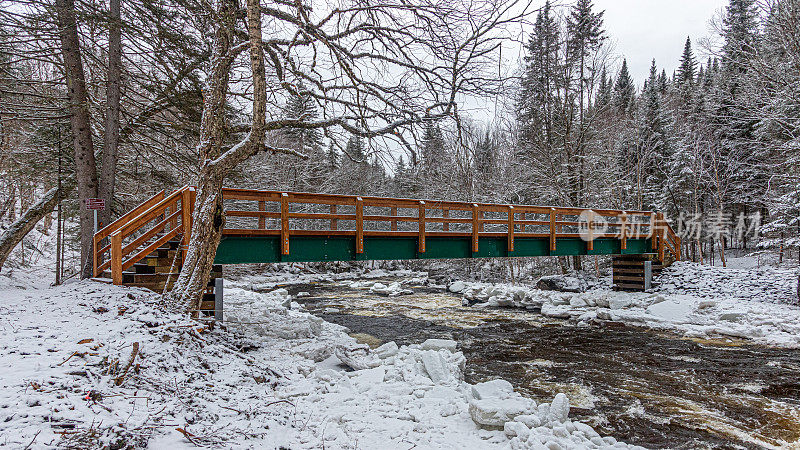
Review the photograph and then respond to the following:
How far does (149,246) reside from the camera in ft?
21.7

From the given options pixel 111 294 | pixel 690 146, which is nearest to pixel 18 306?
pixel 111 294

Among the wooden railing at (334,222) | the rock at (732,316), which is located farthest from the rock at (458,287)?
the rock at (732,316)

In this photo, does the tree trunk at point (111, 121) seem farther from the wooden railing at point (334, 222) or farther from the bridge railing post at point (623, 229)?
the bridge railing post at point (623, 229)

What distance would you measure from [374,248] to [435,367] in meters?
4.69

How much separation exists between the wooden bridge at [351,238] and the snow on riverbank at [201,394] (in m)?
1.01

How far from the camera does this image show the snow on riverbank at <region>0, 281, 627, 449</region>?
3.08 metres

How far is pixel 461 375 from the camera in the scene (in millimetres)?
6961

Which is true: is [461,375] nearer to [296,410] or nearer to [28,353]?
[296,410]

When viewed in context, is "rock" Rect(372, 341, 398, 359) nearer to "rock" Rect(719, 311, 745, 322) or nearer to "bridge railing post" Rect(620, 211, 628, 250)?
"rock" Rect(719, 311, 745, 322)

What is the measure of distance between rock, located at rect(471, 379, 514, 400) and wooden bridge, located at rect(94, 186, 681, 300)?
5038 mm

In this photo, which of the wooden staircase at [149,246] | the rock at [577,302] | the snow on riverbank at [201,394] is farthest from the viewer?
the rock at [577,302]

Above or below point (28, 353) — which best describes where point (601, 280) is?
below

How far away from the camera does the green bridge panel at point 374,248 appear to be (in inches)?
345

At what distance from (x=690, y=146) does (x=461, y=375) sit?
27155 mm
